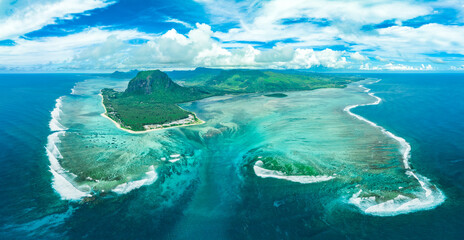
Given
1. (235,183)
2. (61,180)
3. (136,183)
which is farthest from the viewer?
(235,183)

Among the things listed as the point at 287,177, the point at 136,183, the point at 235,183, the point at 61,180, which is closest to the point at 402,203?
the point at 287,177

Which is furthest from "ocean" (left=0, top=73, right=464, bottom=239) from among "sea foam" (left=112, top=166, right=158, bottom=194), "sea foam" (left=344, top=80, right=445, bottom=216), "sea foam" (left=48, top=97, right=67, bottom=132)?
"sea foam" (left=48, top=97, right=67, bottom=132)

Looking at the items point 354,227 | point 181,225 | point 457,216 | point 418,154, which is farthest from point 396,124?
point 181,225

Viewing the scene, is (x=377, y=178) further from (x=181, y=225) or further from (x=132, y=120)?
(x=132, y=120)

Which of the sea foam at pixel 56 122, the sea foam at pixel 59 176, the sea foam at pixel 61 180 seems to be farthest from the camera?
the sea foam at pixel 56 122

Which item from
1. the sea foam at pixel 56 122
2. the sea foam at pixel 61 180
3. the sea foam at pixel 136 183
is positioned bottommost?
the sea foam at pixel 136 183

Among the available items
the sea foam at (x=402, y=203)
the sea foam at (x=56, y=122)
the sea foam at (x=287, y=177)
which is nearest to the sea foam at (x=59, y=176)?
the sea foam at (x=56, y=122)

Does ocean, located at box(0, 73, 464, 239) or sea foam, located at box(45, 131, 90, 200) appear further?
sea foam, located at box(45, 131, 90, 200)

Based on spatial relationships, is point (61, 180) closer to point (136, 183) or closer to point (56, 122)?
point (136, 183)

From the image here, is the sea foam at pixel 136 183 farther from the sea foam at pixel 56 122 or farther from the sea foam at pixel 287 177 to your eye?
the sea foam at pixel 56 122

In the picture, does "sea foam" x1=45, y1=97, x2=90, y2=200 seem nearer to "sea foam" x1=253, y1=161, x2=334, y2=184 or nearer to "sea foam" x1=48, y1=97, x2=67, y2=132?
"sea foam" x1=48, y1=97, x2=67, y2=132
